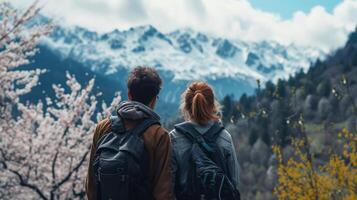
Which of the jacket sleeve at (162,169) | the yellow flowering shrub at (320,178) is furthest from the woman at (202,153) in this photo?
the yellow flowering shrub at (320,178)

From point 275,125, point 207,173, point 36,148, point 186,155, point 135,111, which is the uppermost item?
point 275,125

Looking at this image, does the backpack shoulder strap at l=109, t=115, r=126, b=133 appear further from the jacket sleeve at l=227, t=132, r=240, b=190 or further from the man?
the jacket sleeve at l=227, t=132, r=240, b=190

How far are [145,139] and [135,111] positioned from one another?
0.78ft

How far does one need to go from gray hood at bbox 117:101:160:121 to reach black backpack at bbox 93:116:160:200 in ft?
0.19

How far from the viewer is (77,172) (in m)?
15.2

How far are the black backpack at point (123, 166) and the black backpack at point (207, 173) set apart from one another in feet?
1.47

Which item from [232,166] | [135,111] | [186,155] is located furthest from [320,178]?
[135,111]

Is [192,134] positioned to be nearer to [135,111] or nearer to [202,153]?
[202,153]

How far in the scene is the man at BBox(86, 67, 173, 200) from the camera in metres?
Result: 4.38

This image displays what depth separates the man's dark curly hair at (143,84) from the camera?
4.63 meters

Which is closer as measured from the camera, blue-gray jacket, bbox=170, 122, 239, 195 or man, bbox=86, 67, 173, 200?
man, bbox=86, 67, 173, 200

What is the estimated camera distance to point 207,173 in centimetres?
459

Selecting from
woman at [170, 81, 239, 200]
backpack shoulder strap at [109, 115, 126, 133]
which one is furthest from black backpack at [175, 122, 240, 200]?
backpack shoulder strap at [109, 115, 126, 133]

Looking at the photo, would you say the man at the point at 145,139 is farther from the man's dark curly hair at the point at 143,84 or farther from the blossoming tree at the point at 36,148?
the blossoming tree at the point at 36,148
